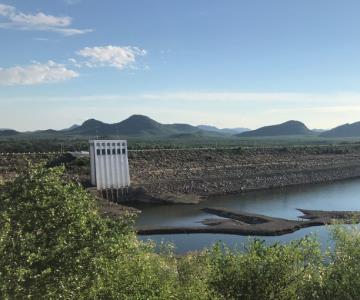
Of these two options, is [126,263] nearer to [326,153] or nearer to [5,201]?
[5,201]

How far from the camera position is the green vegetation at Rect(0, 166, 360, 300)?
14.5 meters

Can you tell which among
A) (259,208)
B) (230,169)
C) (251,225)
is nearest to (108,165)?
(259,208)

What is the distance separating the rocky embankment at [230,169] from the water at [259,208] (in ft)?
14.2

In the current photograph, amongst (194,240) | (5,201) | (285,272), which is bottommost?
(194,240)

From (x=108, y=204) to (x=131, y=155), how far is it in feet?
94.9

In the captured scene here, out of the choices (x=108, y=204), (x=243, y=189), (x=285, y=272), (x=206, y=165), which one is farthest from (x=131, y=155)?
(x=285, y=272)

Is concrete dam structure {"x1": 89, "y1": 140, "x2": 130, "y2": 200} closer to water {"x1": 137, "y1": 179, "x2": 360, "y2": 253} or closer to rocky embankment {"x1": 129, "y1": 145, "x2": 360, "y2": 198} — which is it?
rocky embankment {"x1": 129, "y1": 145, "x2": 360, "y2": 198}

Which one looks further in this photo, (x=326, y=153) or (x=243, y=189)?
(x=326, y=153)

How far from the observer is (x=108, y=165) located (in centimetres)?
7450

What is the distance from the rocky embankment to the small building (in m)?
3.65

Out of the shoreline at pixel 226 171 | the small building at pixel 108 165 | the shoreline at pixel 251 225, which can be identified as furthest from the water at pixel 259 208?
the small building at pixel 108 165

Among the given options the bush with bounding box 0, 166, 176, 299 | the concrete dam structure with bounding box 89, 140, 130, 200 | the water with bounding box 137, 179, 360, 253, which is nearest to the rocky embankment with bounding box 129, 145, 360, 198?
the concrete dam structure with bounding box 89, 140, 130, 200

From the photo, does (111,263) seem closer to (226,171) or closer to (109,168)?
(109,168)

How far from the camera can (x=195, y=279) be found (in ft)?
60.8
